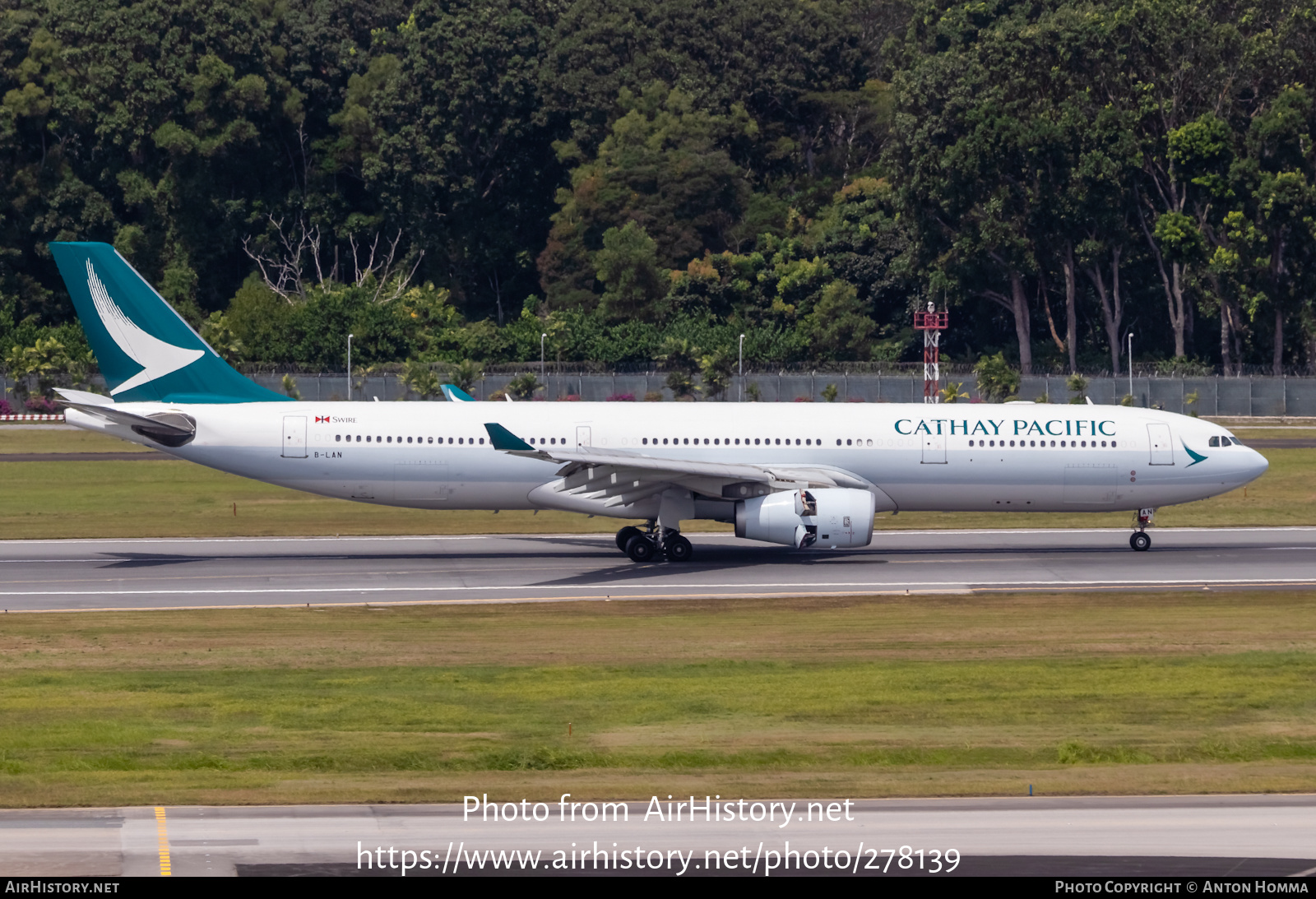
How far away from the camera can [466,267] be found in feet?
445

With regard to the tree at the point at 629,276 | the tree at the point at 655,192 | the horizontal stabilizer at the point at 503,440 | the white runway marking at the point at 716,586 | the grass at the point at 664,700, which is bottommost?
the grass at the point at 664,700

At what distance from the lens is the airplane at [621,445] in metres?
38.1

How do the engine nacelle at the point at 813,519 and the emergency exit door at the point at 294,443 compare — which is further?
the emergency exit door at the point at 294,443

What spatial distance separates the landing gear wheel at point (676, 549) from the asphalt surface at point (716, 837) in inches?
853

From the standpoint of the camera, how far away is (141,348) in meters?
39.4

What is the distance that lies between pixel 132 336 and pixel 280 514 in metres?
11.7

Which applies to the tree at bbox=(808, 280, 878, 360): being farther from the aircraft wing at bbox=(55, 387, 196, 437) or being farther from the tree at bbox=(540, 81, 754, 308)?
the aircraft wing at bbox=(55, 387, 196, 437)

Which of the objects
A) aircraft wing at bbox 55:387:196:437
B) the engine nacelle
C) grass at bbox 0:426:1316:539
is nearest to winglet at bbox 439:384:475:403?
grass at bbox 0:426:1316:539

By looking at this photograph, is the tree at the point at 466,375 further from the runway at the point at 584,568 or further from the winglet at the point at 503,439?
the winglet at the point at 503,439

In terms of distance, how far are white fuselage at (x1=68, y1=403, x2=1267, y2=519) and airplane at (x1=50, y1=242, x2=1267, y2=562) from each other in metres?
0.04

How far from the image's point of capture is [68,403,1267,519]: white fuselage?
3838 cm

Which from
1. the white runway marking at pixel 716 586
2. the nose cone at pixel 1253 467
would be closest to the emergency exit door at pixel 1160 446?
the nose cone at pixel 1253 467

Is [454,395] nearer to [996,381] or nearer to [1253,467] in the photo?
[1253,467]

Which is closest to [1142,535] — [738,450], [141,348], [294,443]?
[738,450]
